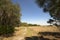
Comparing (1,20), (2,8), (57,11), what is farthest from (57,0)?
(1,20)

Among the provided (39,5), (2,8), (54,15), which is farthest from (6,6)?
(54,15)

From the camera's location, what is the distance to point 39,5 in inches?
860

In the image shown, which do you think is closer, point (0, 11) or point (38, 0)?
point (38, 0)

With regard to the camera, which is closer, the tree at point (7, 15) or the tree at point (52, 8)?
the tree at point (52, 8)

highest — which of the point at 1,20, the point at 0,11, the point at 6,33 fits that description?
the point at 0,11

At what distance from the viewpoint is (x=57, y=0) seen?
1772cm

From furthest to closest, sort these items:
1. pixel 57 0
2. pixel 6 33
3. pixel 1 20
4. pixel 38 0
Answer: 1. pixel 1 20
2. pixel 6 33
3. pixel 38 0
4. pixel 57 0

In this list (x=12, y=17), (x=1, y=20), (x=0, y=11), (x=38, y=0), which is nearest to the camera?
(x=38, y=0)

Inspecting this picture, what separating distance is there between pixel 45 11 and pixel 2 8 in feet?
54.5

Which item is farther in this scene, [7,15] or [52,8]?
[7,15]

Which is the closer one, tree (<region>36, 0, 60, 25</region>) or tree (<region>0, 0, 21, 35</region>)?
tree (<region>36, 0, 60, 25</region>)

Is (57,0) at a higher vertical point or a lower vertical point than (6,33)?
higher

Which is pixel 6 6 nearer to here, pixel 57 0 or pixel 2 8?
pixel 2 8

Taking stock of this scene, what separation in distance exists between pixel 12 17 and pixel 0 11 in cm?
625
